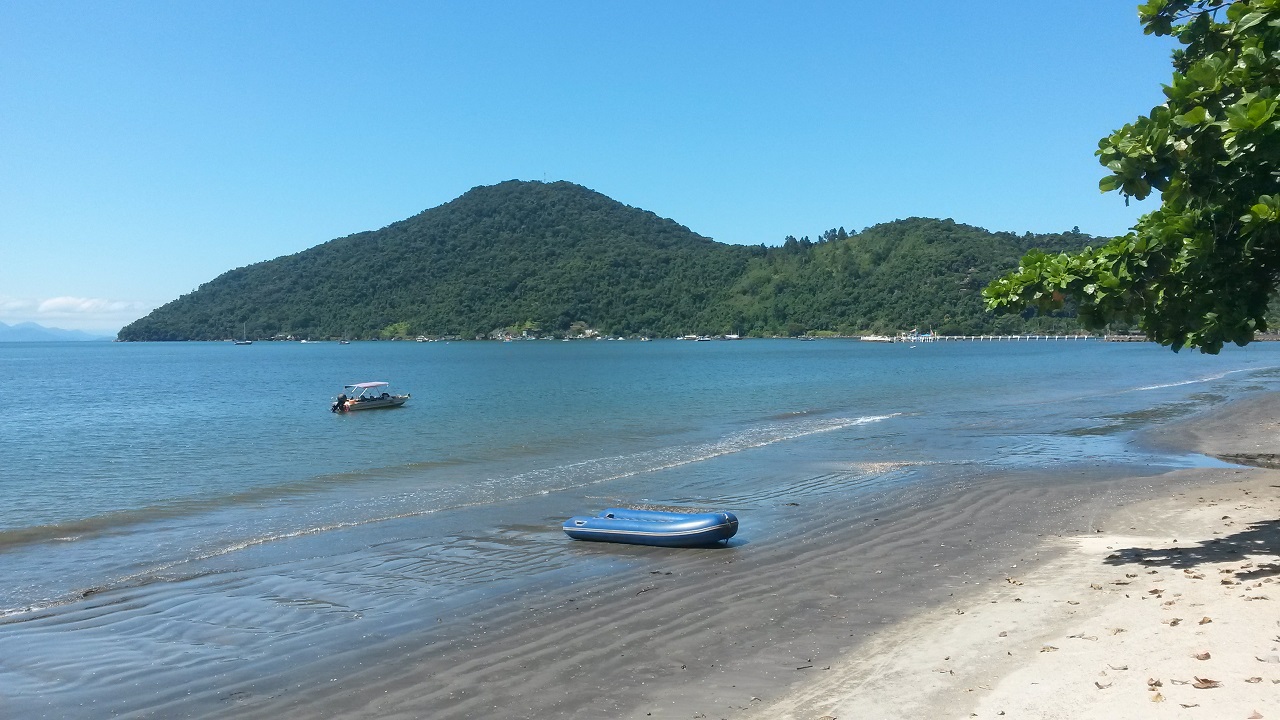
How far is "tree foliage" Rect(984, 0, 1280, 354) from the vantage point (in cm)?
844

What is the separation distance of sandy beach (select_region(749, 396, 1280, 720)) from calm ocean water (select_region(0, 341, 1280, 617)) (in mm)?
6276

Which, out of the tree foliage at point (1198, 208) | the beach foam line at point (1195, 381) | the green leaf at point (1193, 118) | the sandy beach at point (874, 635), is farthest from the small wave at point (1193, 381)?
the green leaf at point (1193, 118)

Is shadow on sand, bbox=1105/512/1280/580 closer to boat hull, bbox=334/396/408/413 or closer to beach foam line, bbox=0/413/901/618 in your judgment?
beach foam line, bbox=0/413/901/618

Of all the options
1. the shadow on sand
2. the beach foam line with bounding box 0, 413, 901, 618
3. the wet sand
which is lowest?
the beach foam line with bounding box 0, 413, 901, 618

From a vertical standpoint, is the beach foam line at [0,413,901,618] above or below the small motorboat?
below

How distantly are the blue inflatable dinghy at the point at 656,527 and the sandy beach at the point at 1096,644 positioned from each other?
15.6 feet

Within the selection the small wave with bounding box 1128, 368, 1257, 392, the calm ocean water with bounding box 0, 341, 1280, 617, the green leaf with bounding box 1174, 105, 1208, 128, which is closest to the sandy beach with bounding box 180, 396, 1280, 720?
the calm ocean water with bounding box 0, 341, 1280, 617

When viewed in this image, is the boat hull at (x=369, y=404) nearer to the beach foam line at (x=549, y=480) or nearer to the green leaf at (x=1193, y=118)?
the beach foam line at (x=549, y=480)

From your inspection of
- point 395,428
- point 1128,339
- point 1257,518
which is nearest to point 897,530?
point 1257,518

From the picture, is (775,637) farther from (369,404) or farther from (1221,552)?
(369,404)

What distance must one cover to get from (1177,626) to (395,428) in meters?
35.0

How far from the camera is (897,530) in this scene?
635 inches

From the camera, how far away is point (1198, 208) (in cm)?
943

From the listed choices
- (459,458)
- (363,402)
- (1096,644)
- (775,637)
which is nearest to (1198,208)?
(1096,644)
